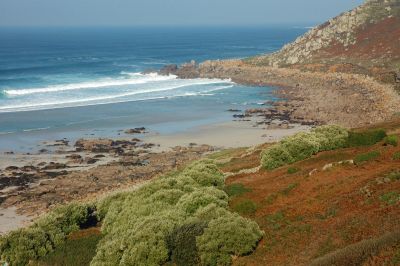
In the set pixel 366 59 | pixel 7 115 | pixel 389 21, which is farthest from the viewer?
pixel 389 21

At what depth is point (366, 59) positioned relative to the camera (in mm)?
106062

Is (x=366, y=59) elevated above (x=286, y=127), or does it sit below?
above

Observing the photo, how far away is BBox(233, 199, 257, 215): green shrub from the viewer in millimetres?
21047

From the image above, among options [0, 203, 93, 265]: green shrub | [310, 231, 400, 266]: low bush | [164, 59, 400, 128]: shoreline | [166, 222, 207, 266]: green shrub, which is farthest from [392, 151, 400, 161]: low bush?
[164, 59, 400, 128]: shoreline

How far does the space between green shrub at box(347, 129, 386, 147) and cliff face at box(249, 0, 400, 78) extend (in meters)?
68.3

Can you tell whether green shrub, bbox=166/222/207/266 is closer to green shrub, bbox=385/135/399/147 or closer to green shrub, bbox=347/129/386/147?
green shrub, bbox=385/135/399/147

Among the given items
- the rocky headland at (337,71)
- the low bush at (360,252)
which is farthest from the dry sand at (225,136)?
the low bush at (360,252)

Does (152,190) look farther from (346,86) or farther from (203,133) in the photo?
(346,86)

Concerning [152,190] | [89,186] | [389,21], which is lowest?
[89,186]

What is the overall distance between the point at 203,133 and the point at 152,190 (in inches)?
1335

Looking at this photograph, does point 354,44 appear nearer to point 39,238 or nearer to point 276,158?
point 276,158

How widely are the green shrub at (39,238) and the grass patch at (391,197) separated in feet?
45.2

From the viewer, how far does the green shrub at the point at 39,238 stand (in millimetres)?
21406

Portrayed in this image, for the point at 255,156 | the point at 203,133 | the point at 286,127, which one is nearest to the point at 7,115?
the point at 203,133
